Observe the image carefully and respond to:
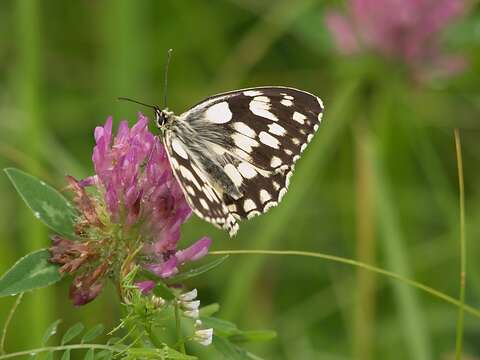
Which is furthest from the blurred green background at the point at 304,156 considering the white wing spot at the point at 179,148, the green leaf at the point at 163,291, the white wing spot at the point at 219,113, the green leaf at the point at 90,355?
the green leaf at the point at 90,355

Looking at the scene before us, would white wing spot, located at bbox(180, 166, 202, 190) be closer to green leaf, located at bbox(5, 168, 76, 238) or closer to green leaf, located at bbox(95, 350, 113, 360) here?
green leaf, located at bbox(5, 168, 76, 238)

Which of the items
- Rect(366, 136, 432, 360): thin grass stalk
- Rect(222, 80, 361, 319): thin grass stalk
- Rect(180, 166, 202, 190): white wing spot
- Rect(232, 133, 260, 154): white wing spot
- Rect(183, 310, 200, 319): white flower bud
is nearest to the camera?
Rect(183, 310, 200, 319): white flower bud

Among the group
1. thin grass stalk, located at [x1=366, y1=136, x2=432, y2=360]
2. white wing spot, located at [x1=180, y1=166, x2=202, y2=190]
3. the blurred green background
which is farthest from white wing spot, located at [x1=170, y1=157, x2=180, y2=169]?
thin grass stalk, located at [x1=366, y1=136, x2=432, y2=360]

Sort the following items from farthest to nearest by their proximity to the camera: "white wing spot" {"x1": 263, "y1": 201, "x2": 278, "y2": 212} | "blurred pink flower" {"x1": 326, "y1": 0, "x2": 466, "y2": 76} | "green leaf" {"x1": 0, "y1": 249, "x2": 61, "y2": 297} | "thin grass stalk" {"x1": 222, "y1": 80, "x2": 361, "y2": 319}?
"blurred pink flower" {"x1": 326, "y1": 0, "x2": 466, "y2": 76} < "thin grass stalk" {"x1": 222, "y1": 80, "x2": 361, "y2": 319} < "white wing spot" {"x1": 263, "y1": 201, "x2": 278, "y2": 212} < "green leaf" {"x1": 0, "y1": 249, "x2": 61, "y2": 297}

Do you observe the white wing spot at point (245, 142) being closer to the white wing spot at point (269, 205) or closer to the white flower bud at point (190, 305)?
the white wing spot at point (269, 205)

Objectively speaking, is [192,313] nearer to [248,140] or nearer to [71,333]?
[71,333]

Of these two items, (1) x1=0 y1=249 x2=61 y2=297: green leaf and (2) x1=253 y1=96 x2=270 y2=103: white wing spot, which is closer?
(1) x1=0 y1=249 x2=61 y2=297: green leaf
